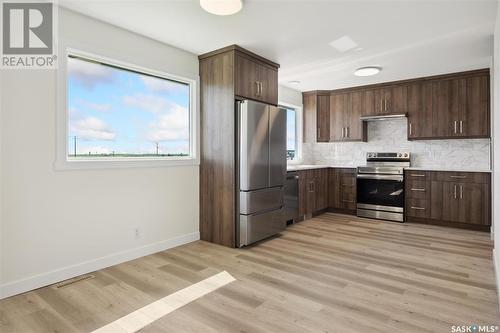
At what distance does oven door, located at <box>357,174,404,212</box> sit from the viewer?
523 centimetres

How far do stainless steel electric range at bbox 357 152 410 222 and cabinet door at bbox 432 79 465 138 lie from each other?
2.40 ft

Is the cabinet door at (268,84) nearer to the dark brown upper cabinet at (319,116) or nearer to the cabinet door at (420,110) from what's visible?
the dark brown upper cabinet at (319,116)

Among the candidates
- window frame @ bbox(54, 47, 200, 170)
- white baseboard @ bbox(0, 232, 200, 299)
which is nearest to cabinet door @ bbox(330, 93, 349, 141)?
window frame @ bbox(54, 47, 200, 170)

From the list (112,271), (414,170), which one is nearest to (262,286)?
(112,271)

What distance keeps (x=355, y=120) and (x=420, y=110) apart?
113cm

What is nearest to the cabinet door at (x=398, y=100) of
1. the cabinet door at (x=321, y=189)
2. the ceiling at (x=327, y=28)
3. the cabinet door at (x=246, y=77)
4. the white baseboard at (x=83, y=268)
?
the ceiling at (x=327, y=28)

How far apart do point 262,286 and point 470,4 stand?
3161 millimetres

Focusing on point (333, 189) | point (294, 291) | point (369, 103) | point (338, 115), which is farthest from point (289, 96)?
point (294, 291)

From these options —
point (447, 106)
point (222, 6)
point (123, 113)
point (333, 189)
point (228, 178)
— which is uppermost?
point (222, 6)

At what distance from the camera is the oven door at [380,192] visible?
17.1 ft

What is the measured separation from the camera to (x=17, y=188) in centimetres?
250

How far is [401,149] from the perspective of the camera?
5.67m

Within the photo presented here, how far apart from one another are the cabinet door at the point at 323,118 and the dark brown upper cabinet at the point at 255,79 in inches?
83.7

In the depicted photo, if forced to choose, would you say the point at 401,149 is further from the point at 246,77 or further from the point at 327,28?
the point at 246,77
